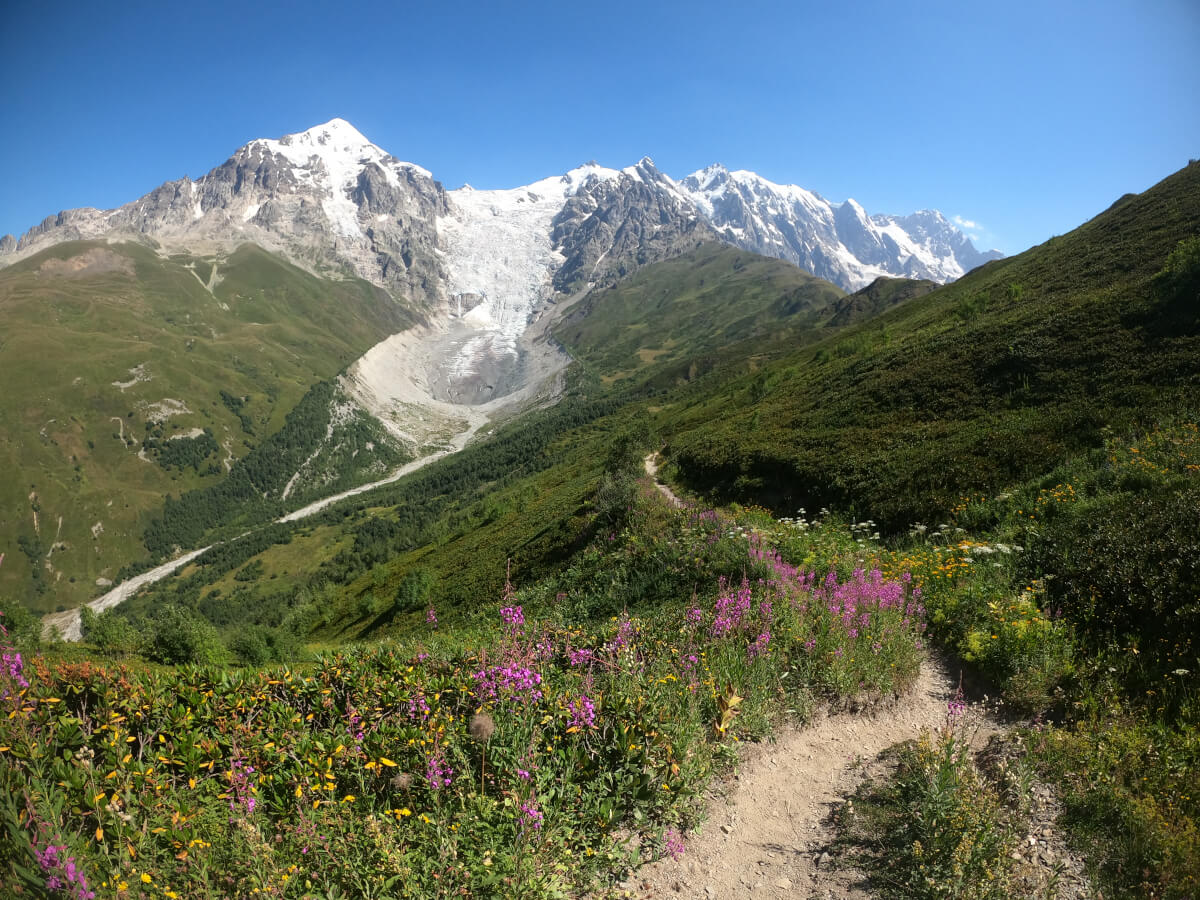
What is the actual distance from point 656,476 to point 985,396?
21.9 m

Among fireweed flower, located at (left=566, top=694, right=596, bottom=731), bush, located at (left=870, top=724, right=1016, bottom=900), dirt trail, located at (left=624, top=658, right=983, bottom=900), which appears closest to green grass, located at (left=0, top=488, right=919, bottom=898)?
fireweed flower, located at (left=566, top=694, right=596, bottom=731)

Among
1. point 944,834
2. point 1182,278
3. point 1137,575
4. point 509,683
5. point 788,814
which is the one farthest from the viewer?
point 1182,278

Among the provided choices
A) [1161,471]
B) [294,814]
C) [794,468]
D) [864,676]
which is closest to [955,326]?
[794,468]

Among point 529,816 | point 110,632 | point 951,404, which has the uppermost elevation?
point 110,632

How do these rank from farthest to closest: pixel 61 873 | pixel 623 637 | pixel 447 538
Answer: pixel 447 538
pixel 623 637
pixel 61 873

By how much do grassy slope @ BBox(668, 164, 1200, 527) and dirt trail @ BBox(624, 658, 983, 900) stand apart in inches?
588

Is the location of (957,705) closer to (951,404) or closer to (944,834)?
(944,834)

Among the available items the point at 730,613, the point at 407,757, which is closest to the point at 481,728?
the point at 407,757

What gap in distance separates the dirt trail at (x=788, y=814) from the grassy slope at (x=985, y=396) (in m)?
14.9

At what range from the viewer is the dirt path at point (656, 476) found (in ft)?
106

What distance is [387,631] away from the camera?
4516cm

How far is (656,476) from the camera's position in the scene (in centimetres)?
4206

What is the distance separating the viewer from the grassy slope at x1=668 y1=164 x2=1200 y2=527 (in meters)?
21.8

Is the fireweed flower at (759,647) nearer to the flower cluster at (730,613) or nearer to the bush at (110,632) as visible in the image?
the flower cluster at (730,613)
